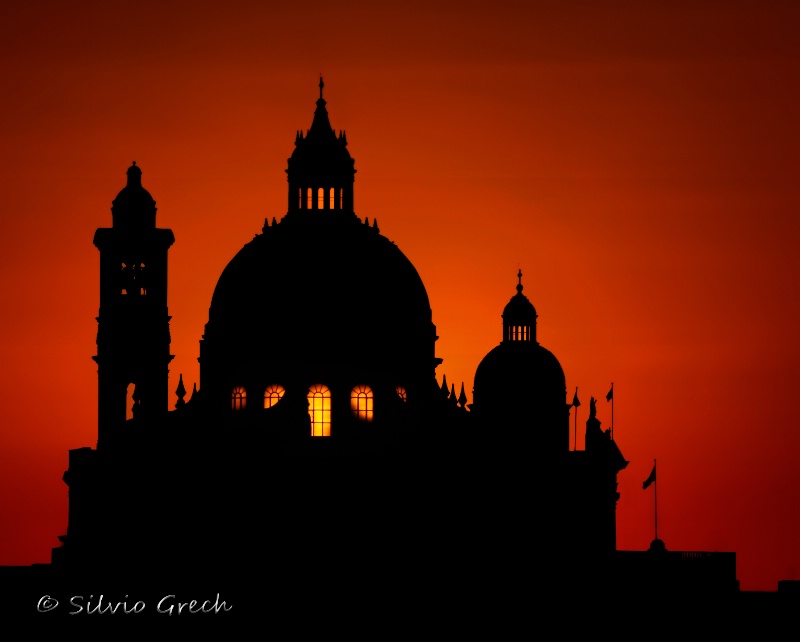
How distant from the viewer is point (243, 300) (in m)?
122

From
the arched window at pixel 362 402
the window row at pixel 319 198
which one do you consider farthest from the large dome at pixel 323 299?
the arched window at pixel 362 402

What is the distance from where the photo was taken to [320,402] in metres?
121

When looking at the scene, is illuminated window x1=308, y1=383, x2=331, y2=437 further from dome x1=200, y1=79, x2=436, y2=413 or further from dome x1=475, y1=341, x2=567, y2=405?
dome x1=475, y1=341, x2=567, y2=405

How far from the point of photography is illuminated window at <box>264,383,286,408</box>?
12050cm

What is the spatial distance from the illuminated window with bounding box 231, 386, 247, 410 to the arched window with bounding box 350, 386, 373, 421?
4.36 meters

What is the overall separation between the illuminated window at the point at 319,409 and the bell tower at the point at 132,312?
30.1ft

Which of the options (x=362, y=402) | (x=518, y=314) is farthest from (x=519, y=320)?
(x=362, y=402)

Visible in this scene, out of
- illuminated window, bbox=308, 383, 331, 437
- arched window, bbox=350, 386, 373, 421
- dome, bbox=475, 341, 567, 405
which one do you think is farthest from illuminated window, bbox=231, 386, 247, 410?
dome, bbox=475, 341, 567, 405

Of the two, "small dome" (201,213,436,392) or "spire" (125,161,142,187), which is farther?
"small dome" (201,213,436,392)

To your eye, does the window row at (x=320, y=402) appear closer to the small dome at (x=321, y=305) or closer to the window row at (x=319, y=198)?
the small dome at (x=321, y=305)

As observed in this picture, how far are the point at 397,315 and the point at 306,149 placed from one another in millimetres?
8053

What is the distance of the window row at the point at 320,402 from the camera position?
120m

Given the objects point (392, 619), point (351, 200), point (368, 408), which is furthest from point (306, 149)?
point (392, 619)

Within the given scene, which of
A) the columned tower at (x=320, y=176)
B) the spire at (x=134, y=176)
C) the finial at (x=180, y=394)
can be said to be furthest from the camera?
the columned tower at (x=320, y=176)
